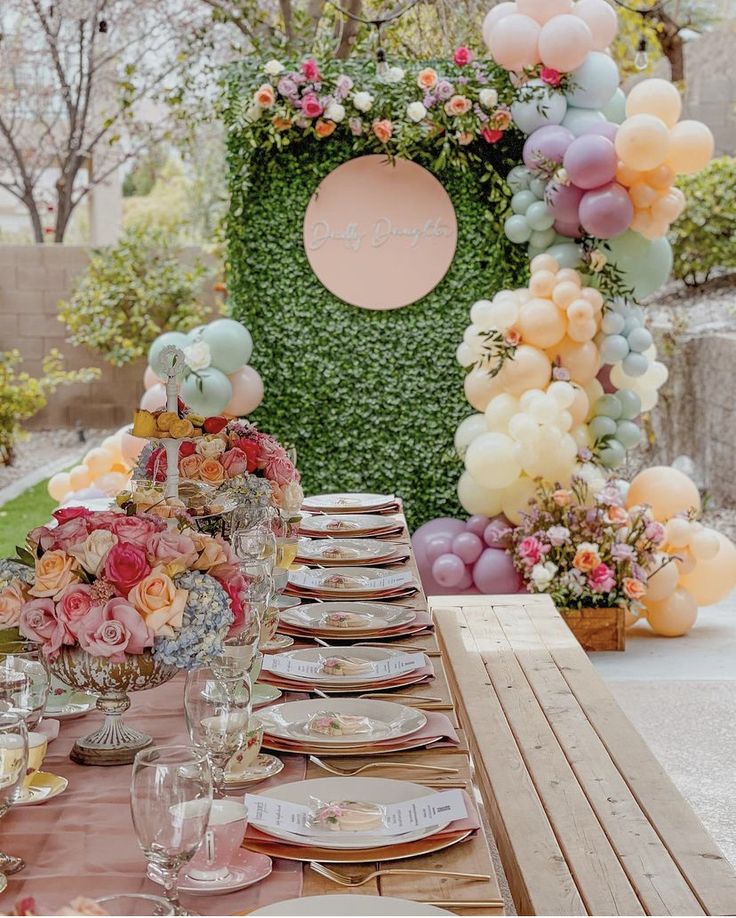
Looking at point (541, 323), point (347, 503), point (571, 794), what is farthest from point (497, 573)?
point (571, 794)

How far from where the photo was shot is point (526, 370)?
5.16m

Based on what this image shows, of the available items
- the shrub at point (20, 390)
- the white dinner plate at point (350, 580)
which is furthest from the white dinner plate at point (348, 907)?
the shrub at point (20, 390)

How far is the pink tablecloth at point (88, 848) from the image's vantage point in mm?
1445

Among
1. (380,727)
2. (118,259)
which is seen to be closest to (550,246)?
(380,727)

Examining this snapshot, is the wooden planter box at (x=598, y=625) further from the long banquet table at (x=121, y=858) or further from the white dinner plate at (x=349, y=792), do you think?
the white dinner plate at (x=349, y=792)

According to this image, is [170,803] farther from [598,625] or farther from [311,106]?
[311,106]

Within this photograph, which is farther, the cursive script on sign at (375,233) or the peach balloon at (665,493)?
the cursive script on sign at (375,233)

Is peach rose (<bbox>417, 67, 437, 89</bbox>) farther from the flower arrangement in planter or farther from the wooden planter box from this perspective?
the wooden planter box

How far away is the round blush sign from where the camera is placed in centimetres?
571

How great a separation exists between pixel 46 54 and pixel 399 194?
26.9 ft

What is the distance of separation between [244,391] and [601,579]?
176 centimetres

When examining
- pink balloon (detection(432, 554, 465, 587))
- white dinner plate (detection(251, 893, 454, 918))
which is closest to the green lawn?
pink balloon (detection(432, 554, 465, 587))

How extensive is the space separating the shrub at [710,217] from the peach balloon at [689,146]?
438 centimetres

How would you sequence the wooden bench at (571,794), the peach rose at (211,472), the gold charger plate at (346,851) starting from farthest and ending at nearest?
the peach rose at (211,472) < the wooden bench at (571,794) < the gold charger plate at (346,851)
